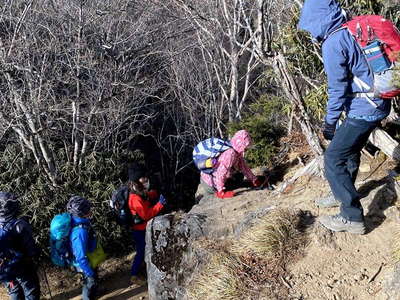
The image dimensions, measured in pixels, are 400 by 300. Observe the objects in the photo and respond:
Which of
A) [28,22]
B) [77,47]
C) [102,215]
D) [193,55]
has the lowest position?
[102,215]

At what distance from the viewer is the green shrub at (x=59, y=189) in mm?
7148

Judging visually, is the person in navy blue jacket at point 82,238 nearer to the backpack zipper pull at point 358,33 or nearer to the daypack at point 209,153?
the daypack at point 209,153

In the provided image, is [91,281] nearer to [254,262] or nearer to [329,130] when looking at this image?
[254,262]

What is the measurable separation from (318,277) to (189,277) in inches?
50.2

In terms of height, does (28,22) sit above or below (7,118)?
above

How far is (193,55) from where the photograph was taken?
10062 mm

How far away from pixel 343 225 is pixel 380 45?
164 centimetres


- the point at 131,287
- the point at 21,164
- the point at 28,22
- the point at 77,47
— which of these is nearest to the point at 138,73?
the point at 77,47

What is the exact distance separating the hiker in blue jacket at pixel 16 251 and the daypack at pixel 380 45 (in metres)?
3.79

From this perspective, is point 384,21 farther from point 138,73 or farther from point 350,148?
point 138,73

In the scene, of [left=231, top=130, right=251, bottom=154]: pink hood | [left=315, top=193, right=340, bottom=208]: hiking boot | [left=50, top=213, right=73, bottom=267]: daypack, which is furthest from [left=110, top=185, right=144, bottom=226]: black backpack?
[left=315, top=193, right=340, bottom=208]: hiking boot

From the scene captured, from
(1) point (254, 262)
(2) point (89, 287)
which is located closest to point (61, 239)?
(2) point (89, 287)

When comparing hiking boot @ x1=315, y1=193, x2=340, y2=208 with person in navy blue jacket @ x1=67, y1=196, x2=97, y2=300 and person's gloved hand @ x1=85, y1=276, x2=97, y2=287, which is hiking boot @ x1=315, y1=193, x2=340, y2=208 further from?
person's gloved hand @ x1=85, y1=276, x2=97, y2=287

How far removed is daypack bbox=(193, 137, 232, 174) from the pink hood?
0.08m
